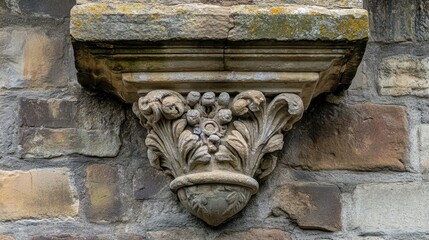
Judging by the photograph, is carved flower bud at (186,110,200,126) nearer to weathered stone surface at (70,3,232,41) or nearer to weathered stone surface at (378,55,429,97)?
weathered stone surface at (70,3,232,41)

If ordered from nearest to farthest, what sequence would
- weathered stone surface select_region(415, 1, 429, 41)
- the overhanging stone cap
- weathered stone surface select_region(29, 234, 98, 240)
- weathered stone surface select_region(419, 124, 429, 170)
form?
the overhanging stone cap
weathered stone surface select_region(29, 234, 98, 240)
weathered stone surface select_region(419, 124, 429, 170)
weathered stone surface select_region(415, 1, 429, 41)

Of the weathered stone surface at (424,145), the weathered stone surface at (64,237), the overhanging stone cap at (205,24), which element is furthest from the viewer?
the weathered stone surface at (424,145)

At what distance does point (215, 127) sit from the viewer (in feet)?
7.59

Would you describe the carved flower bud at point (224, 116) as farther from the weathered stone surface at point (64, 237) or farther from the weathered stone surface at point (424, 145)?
the weathered stone surface at point (424, 145)

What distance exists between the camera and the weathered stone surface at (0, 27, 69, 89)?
8.50ft

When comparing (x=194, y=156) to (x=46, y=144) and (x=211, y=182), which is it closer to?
(x=211, y=182)

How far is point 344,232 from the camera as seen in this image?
247 cm

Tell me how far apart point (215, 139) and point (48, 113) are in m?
0.52

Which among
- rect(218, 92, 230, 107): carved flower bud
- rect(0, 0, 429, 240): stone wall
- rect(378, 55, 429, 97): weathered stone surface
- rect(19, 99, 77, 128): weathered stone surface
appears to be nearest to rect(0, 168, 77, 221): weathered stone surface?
rect(0, 0, 429, 240): stone wall

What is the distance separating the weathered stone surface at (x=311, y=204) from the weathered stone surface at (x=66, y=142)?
1.51 ft

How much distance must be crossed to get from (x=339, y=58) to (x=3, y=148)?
0.92 m

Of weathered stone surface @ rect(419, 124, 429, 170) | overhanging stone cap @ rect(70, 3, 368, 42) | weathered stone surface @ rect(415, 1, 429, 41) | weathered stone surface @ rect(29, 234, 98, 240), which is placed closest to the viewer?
overhanging stone cap @ rect(70, 3, 368, 42)

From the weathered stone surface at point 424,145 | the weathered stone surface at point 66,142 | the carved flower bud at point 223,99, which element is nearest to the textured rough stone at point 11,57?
the weathered stone surface at point 66,142

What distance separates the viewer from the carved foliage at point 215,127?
7.55 feet
